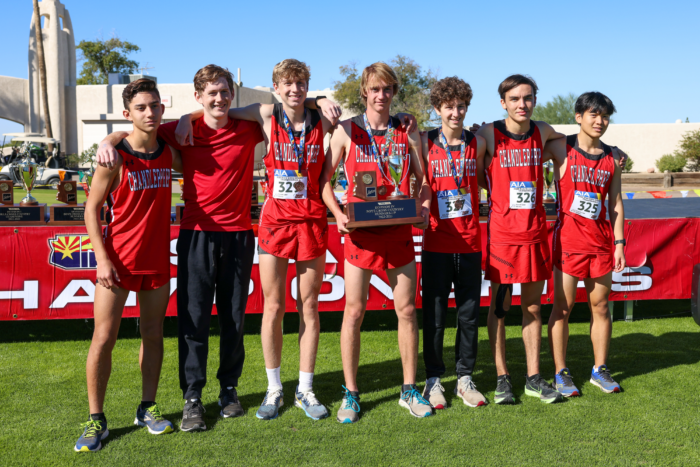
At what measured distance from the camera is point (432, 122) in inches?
1575

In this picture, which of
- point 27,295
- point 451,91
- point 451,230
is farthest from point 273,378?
point 27,295

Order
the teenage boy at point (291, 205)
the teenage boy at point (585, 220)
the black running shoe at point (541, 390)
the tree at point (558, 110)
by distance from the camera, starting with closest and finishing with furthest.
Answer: the teenage boy at point (291, 205), the black running shoe at point (541, 390), the teenage boy at point (585, 220), the tree at point (558, 110)

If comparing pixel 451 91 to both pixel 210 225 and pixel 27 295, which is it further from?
pixel 27 295

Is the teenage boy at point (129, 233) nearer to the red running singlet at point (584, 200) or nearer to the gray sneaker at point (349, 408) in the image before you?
the gray sneaker at point (349, 408)

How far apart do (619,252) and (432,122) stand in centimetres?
3719

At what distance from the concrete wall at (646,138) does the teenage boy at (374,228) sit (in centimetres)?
A: 3732

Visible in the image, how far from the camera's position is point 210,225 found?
323 centimetres

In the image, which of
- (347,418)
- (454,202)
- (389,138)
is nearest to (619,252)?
(454,202)

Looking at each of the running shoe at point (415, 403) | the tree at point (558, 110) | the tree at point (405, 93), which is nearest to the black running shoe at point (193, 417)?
the running shoe at point (415, 403)

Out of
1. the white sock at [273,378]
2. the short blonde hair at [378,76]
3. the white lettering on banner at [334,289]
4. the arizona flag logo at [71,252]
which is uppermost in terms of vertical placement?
the short blonde hair at [378,76]

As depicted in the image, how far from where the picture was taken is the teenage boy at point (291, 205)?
328 centimetres

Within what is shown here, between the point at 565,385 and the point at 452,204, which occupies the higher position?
the point at 452,204

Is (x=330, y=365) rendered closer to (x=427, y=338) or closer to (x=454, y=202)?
(x=427, y=338)

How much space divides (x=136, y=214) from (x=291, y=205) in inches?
32.7
